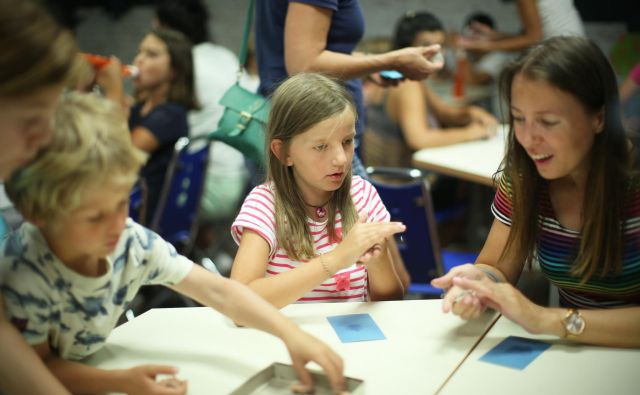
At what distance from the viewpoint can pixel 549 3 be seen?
3.41 m

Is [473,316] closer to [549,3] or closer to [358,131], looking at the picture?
[358,131]

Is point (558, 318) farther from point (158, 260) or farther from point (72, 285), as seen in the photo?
point (72, 285)

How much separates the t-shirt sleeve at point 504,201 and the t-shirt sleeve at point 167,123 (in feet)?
6.66

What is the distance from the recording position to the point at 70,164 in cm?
109

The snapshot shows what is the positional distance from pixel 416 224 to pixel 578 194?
0.98 metres

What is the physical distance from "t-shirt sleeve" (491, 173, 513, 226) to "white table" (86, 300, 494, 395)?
0.90ft

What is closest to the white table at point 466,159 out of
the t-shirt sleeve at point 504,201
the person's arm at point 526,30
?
Result: the person's arm at point 526,30

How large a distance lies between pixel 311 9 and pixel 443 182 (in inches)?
67.1

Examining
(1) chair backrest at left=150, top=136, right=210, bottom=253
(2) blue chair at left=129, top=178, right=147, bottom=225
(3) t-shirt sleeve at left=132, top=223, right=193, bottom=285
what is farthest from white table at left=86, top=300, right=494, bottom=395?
(1) chair backrest at left=150, top=136, right=210, bottom=253

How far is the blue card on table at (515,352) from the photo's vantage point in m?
1.31

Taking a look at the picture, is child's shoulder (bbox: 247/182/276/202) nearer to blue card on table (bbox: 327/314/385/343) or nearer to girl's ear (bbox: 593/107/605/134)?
blue card on table (bbox: 327/314/385/343)

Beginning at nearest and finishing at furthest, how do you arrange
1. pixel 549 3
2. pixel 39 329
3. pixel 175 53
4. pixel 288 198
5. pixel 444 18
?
pixel 39 329, pixel 288 198, pixel 549 3, pixel 175 53, pixel 444 18

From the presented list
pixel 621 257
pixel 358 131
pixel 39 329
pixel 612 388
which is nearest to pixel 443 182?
pixel 358 131

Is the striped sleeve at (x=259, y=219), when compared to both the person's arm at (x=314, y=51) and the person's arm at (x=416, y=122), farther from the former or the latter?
the person's arm at (x=416, y=122)
